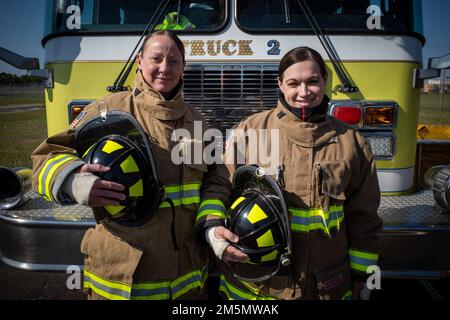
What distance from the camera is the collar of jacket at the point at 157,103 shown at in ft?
5.47

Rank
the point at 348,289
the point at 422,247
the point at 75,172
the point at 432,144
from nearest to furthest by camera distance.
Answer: the point at 75,172 < the point at 348,289 < the point at 422,247 < the point at 432,144

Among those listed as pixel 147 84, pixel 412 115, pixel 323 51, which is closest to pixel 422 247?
pixel 412 115

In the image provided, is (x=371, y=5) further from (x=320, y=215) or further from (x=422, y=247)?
(x=320, y=215)

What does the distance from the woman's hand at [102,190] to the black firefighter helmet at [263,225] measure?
47 cm

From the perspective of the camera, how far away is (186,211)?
5.65ft

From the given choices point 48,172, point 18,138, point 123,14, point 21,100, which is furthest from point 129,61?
point 21,100

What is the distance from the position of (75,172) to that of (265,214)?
0.74 meters

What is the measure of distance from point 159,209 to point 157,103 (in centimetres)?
44

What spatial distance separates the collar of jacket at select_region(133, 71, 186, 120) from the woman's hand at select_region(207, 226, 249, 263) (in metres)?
0.51

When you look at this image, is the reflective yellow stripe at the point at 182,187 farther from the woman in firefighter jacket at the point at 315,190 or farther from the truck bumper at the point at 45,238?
the truck bumper at the point at 45,238

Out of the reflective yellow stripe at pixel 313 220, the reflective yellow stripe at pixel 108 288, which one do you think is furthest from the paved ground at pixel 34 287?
the reflective yellow stripe at pixel 313 220

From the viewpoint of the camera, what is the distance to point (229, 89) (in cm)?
262

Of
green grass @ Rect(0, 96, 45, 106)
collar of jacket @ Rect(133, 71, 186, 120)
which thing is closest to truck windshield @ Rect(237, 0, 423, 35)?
collar of jacket @ Rect(133, 71, 186, 120)

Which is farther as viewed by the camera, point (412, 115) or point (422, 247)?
A: point (412, 115)
